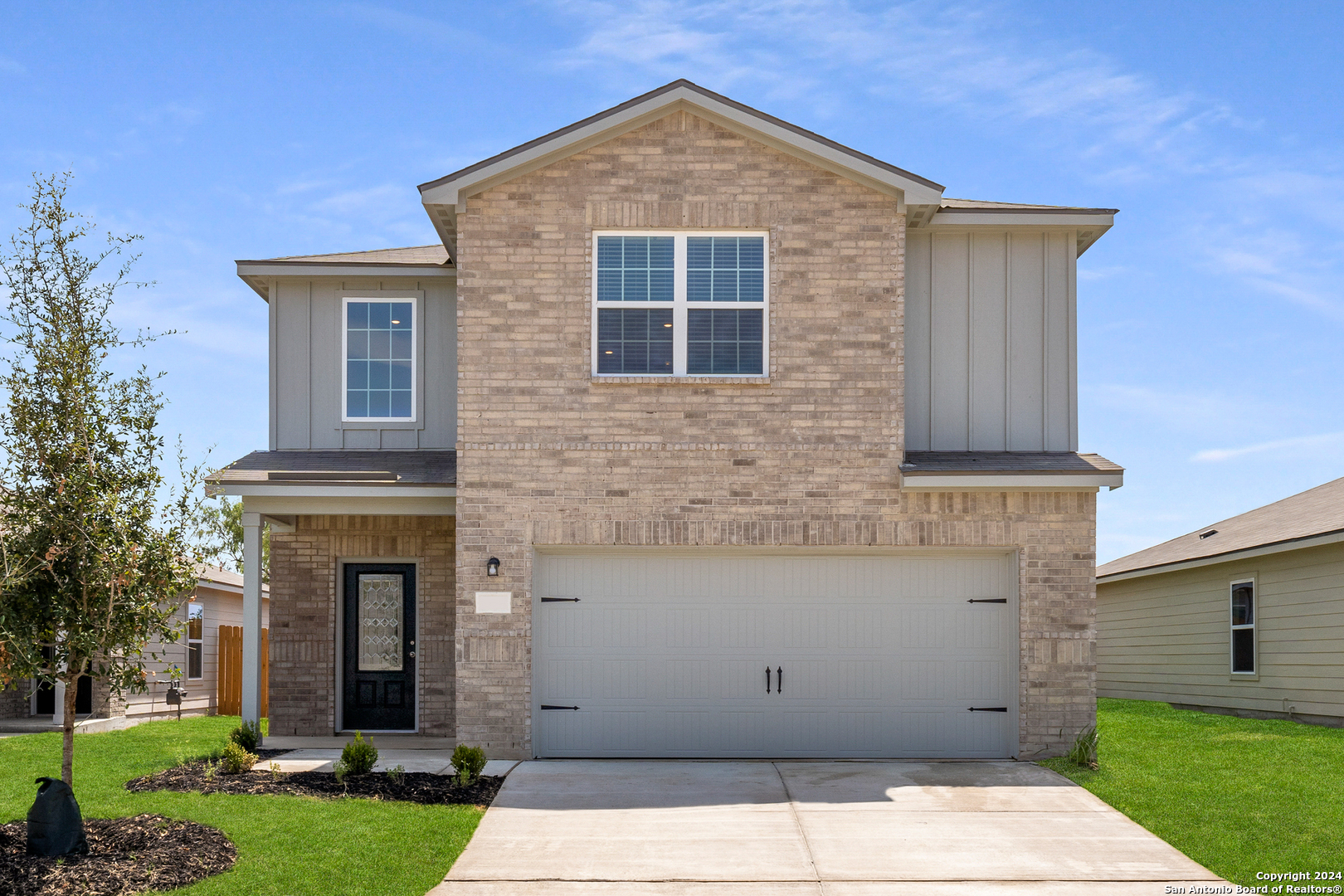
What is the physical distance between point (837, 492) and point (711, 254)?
9.48 feet

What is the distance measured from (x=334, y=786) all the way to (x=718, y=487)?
478 centimetres

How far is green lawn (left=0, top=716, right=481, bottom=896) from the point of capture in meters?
7.97

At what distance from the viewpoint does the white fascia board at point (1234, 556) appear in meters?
15.9

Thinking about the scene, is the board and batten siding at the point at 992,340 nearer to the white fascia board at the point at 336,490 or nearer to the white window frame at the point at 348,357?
the white fascia board at the point at 336,490

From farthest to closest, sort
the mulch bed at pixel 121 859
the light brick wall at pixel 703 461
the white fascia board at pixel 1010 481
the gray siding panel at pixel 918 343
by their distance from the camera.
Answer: the gray siding panel at pixel 918 343 → the light brick wall at pixel 703 461 → the white fascia board at pixel 1010 481 → the mulch bed at pixel 121 859

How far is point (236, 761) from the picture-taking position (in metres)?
11.4

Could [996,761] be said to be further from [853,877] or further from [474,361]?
[474,361]

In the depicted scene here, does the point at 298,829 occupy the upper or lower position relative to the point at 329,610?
lower

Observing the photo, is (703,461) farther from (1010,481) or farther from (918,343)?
(1010,481)

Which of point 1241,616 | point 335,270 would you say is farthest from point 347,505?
point 1241,616

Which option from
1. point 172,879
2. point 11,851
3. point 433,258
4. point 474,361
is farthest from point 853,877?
point 433,258

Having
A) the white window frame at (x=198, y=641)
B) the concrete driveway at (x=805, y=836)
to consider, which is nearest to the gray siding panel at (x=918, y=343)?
the concrete driveway at (x=805, y=836)

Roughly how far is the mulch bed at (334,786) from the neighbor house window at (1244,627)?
42.5ft

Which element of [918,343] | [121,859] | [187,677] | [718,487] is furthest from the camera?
[187,677]
